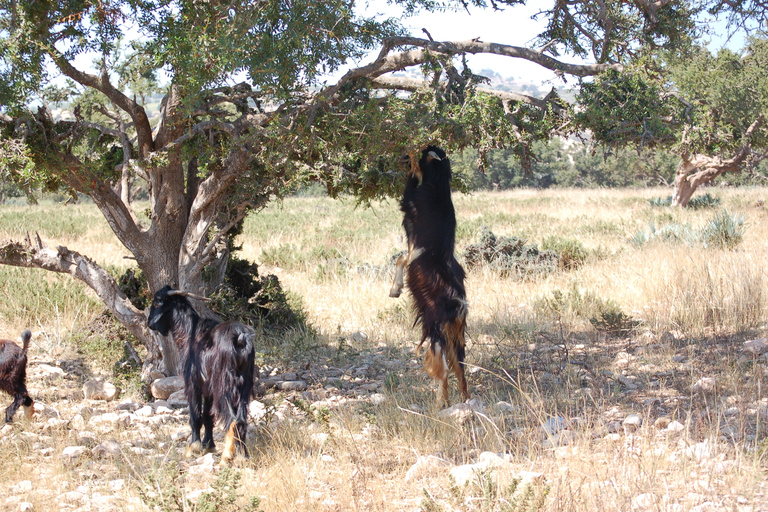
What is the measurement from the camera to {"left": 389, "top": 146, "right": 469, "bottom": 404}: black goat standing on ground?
5.41 meters

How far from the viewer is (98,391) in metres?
6.73

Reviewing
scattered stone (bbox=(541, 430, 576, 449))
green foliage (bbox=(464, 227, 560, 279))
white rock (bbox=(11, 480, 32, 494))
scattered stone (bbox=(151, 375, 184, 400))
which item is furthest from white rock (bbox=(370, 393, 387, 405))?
green foliage (bbox=(464, 227, 560, 279))

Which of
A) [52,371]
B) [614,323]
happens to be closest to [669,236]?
[614,323]

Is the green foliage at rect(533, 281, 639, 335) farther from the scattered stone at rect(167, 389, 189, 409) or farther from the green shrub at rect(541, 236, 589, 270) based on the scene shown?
the scattered stone at rect(167, 389, 189, 409)

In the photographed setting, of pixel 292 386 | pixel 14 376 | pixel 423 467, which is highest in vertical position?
pixel 14 376

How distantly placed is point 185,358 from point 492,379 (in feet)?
10.6

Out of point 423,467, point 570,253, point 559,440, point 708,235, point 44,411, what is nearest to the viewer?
point 423,467

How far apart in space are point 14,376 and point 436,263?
3.99 metres

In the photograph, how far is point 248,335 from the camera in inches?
189

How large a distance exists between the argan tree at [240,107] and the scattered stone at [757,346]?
3.33 meters

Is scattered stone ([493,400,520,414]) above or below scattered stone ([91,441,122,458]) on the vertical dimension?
below

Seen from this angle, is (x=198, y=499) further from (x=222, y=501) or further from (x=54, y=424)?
(x=54, y=424)

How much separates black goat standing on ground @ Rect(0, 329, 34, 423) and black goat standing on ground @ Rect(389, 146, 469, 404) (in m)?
3.49

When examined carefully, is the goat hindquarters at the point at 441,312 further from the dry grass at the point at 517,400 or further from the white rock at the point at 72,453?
the white rock at the point at 72,453
